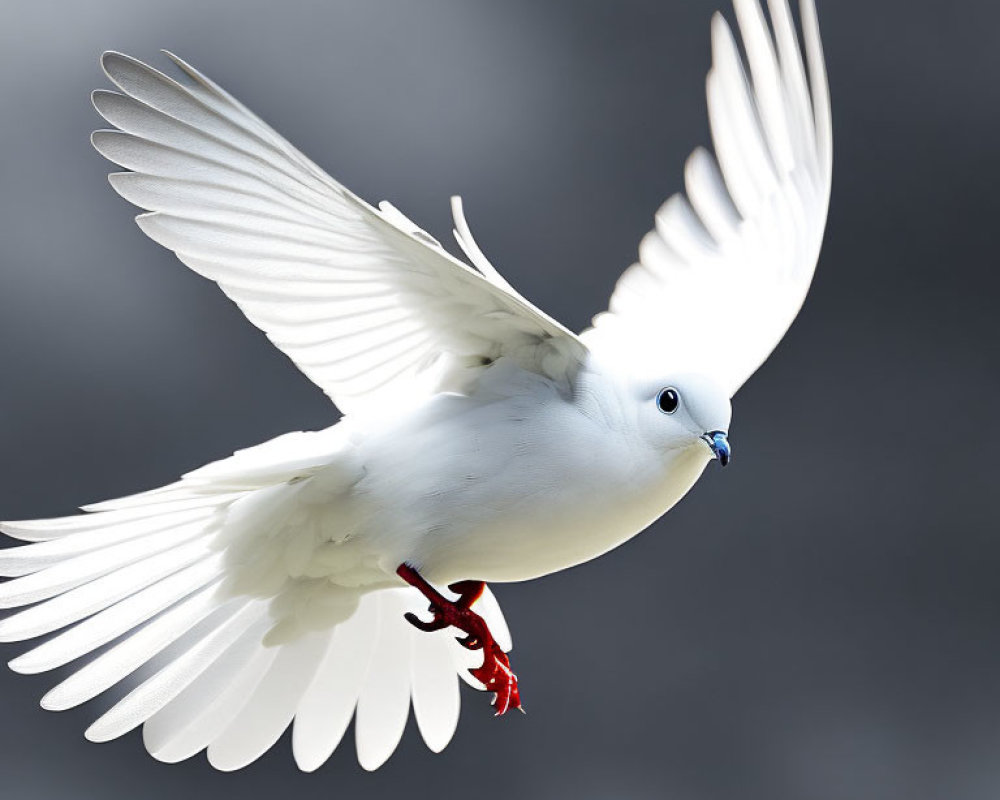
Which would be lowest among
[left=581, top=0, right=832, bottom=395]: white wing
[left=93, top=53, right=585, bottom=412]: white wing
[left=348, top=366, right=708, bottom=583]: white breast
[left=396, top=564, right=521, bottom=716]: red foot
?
[left=396, top=564, right=521, bottom=716]: red foot

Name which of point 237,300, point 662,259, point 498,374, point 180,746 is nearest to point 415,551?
point 498,374

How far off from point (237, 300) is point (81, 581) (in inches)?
15.2

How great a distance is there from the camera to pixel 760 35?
186 centimetres

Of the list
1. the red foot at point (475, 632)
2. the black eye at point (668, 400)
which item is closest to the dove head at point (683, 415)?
the black eye at point (668, 400)

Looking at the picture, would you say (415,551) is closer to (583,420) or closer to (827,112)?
(583,420)

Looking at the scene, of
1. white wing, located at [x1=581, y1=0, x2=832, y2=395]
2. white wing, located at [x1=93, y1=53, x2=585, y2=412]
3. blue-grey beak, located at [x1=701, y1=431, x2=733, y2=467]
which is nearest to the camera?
white wing, located at [x1=93, y1=53, x2=585, y2=412]

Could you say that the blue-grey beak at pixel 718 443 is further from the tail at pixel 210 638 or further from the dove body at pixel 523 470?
the tail at pixel 210 638

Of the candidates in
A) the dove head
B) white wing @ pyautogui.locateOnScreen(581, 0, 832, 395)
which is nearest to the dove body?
the dove head

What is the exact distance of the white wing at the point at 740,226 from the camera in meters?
1.85

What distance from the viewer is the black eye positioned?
1.50m

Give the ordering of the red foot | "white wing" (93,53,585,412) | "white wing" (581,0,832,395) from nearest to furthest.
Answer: "white wing" (93,53,585,412) < the red foot < "white wing" (581,0,832,395)

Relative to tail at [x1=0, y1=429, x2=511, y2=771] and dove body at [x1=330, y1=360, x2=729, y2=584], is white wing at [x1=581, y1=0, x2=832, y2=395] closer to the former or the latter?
dove body at [x1=330, y1=360, x2=729, y2=584]

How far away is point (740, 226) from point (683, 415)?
0.62m

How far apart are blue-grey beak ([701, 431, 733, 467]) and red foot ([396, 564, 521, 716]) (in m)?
0.31
